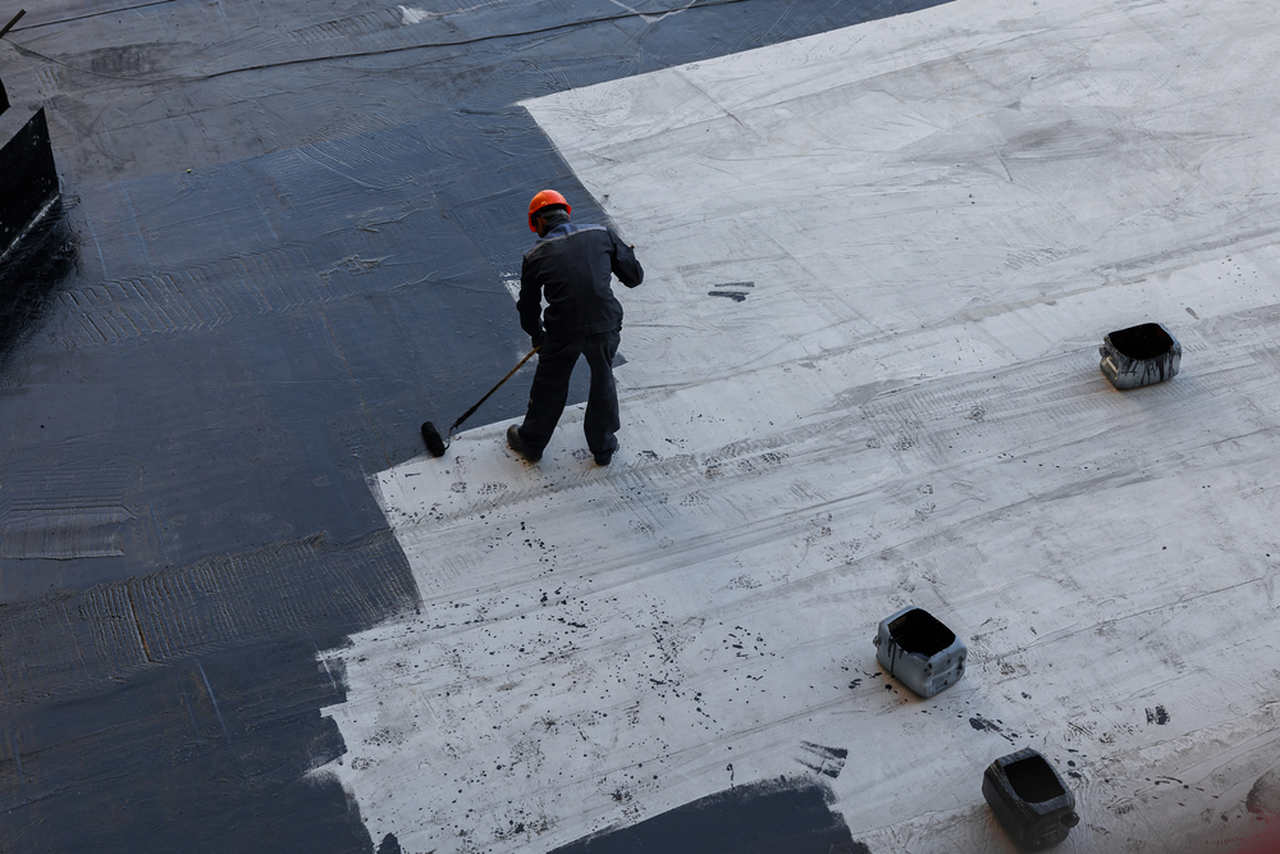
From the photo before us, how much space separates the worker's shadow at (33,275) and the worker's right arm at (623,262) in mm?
3037

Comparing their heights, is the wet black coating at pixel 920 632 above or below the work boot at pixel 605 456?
above

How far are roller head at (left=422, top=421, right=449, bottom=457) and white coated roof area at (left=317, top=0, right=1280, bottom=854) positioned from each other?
6cm

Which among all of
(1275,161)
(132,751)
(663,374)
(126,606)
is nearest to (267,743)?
(132,751)

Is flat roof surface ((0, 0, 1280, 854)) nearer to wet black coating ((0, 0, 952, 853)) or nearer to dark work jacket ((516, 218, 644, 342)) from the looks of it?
wet black coating ((0, 0, 952, 853))

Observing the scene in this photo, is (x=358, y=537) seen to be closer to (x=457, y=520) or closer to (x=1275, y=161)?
(x=457, y=520)

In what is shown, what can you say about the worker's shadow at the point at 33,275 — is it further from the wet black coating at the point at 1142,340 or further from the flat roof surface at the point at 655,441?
the wet black coating at the point at 1142,340

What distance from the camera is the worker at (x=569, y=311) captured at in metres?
5.00

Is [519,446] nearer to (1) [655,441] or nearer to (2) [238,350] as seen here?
(1) [655,441]

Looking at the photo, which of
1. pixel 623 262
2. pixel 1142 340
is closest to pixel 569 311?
pixel 623 262

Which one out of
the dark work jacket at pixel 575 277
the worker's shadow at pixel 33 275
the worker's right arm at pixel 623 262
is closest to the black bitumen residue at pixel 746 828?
the dark work jacket at pixel 575 277

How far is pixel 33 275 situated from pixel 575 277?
322 cm

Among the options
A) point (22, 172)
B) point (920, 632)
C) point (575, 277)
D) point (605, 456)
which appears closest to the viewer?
point (920, 632)

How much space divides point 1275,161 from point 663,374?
3873 mm

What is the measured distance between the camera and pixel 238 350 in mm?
6035
